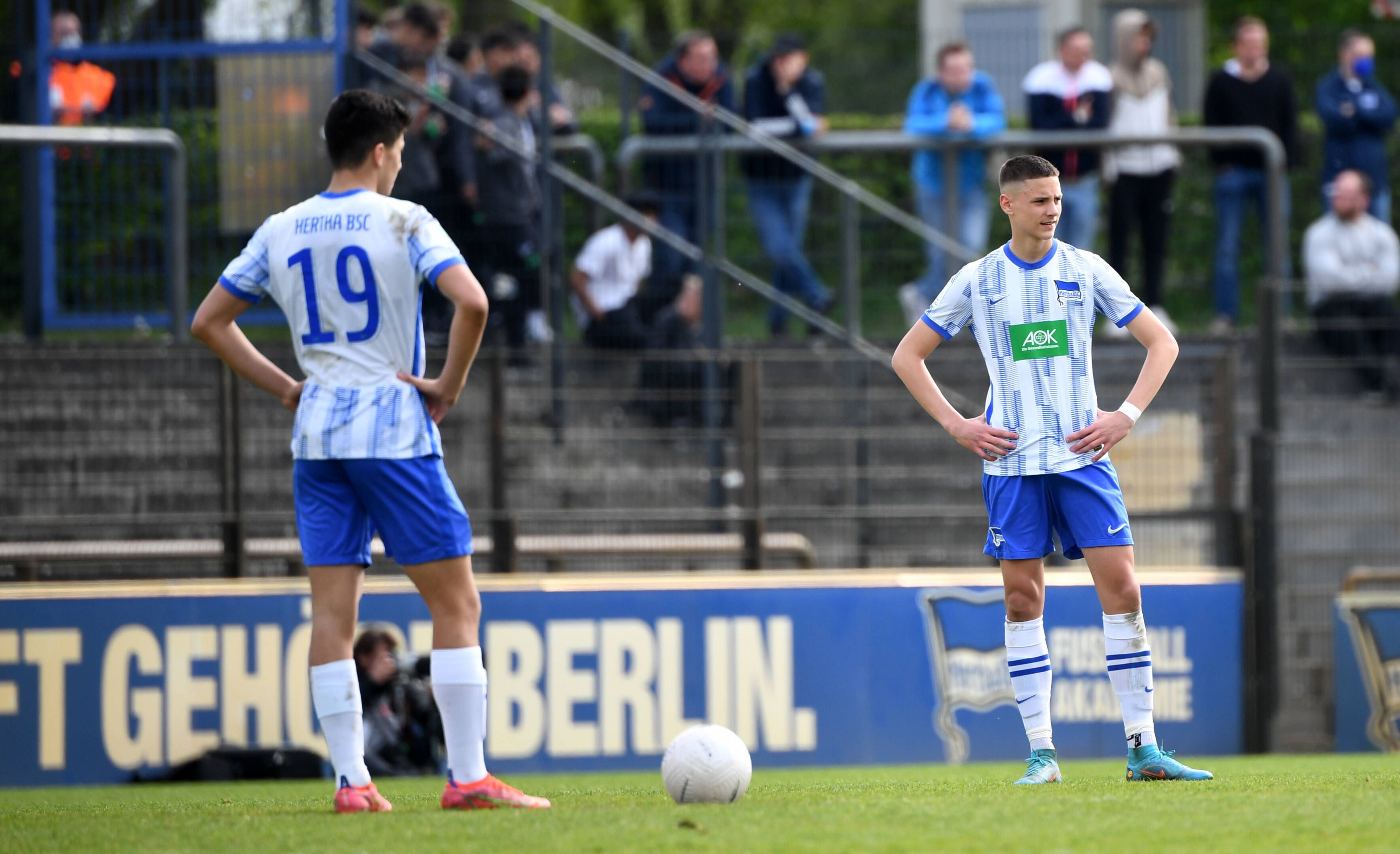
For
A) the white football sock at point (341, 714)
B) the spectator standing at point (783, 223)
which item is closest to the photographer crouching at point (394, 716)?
the spectator standing at point (783, 223)

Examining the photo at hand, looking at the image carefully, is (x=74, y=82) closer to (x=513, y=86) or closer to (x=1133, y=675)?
(x=513, y=86)

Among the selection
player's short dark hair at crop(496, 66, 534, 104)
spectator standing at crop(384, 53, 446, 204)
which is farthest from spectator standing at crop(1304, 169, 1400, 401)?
spectator standing at crop(384, 53, 446, 204)

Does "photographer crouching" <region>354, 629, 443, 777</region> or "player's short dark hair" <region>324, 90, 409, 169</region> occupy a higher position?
"player's short dark hair" <region>324, 90, 409, 169</region>

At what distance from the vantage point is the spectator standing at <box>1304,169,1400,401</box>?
41.2 ft

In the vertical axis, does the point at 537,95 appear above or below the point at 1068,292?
above

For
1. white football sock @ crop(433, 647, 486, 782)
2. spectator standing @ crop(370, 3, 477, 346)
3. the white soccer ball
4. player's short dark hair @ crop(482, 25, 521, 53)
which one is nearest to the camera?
white football sock @ crop(433, 647, 486, 782)

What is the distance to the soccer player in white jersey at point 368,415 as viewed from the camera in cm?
534

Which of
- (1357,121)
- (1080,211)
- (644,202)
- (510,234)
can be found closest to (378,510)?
(510,234)

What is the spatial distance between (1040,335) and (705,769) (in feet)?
6.41

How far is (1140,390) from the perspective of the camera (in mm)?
6141

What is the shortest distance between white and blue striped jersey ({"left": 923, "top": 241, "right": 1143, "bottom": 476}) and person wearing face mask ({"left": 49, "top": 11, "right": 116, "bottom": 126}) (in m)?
8.54

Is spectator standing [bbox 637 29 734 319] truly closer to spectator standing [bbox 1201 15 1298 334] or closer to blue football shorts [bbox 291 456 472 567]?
spectator standing [bbox 1201 15 1298 334]

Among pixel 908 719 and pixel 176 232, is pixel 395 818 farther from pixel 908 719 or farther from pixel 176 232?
pixel 176 232

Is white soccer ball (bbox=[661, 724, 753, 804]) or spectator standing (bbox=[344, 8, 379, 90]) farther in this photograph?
spectator standing (bbox=[344, 8, 379, 90])
